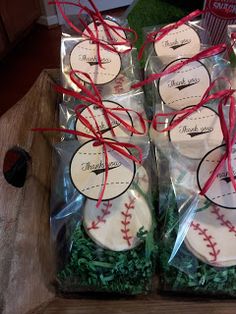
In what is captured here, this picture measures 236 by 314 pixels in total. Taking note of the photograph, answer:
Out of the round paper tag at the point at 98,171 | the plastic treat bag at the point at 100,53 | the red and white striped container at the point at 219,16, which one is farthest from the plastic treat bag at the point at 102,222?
the red and white striped container at the point at 219,16

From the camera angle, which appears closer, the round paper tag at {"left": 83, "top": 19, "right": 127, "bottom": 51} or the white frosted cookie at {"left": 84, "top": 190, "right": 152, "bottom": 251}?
the white frosted cookie at {"left": 84, "top": 190, "right": 152, "bottom": 251}

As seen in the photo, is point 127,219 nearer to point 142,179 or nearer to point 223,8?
point 142,179

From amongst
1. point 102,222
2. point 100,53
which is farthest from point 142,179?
point 100,53

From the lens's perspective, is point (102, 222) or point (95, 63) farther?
point (95, 63)

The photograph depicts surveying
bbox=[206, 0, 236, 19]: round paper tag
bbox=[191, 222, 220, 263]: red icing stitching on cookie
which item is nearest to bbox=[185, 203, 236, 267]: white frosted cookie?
bbox=[191, 222, 220, 263]: red icing stitching on cookie

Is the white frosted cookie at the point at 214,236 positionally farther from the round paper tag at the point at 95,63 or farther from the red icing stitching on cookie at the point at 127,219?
the round paper tag at the point at 95,63

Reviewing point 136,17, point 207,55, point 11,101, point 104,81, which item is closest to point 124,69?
point 104,81

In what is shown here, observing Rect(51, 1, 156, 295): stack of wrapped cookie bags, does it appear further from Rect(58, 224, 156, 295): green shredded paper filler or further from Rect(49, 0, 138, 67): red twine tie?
Rect(49, 0, 138, 67): red twine tie
